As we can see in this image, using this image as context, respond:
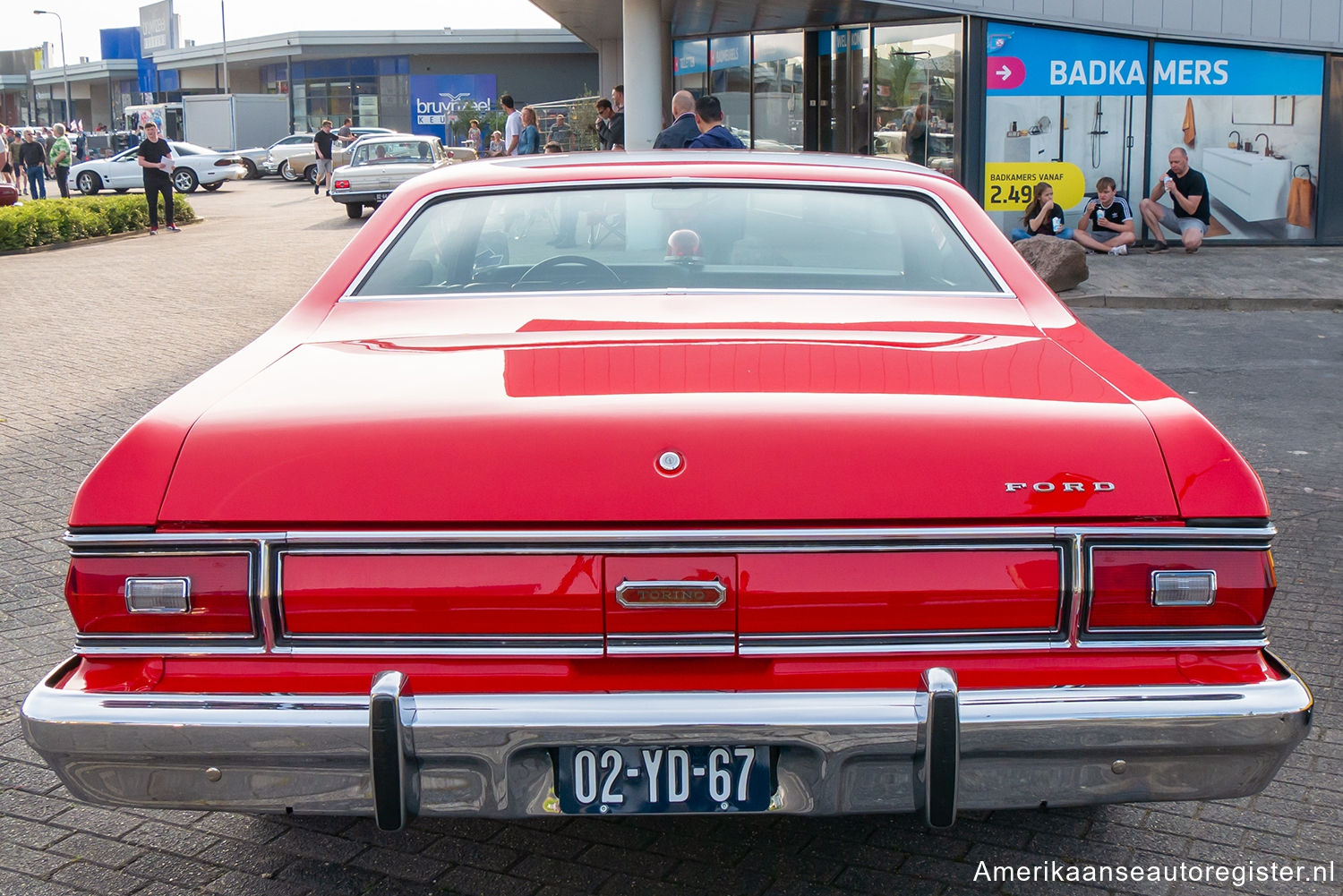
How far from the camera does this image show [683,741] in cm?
227

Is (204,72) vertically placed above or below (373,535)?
above

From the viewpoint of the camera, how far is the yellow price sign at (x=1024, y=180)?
16.9 m

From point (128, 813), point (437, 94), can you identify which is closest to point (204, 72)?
point (437, 94)

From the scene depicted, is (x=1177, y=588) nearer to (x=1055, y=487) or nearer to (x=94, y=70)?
(x=1055, y=487)

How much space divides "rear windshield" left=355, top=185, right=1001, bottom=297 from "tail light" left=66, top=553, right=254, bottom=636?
51.4 inches

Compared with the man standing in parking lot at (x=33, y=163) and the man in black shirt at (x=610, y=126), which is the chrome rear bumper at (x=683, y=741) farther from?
the man standing in parking lot at (x=33, y=163)

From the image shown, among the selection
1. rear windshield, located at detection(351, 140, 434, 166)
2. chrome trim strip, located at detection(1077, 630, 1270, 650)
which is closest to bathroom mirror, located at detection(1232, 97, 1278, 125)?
rear windshield, located at detection(351, 140, 434, 166)

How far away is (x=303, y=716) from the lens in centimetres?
229

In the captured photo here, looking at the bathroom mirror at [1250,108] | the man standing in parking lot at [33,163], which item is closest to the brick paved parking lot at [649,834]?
the bathroom mirror at [1250,108]

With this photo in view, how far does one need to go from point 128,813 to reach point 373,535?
1.49m

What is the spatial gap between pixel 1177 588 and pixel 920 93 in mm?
16450

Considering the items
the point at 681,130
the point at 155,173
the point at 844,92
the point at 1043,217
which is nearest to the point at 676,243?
the point at 681,130

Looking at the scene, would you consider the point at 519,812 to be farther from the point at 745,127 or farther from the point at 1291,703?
the point at 745,127

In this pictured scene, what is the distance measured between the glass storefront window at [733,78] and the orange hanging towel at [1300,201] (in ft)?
26.3
